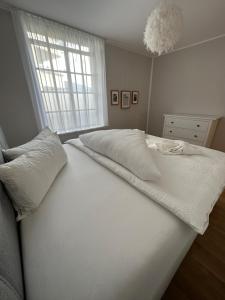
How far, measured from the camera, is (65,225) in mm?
642

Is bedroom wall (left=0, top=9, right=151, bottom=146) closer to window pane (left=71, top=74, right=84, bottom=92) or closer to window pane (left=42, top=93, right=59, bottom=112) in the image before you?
window pane (left=42, top=93, right=59, bottom=112)

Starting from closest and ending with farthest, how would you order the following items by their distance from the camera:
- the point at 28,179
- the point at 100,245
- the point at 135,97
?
1. the point at 100,245
2. the point at 28,179
3. the point at 135,97

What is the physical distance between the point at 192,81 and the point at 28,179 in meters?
3.44

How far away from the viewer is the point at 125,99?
3.11 metres

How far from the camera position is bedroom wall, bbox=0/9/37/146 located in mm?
1660

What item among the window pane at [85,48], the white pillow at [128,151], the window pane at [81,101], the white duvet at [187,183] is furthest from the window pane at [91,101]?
the white duvet at [187,183]

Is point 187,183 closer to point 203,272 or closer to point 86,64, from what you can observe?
point 203,272

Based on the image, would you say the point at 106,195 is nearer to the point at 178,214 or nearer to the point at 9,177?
the point at 178,214

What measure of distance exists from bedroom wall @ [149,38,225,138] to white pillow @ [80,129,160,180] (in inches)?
91.7

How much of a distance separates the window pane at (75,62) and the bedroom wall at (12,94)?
0.73 meters

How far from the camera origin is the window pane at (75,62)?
2.12m

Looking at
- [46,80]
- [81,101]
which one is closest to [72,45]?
[46,80]

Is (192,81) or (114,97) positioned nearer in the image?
(192,81)

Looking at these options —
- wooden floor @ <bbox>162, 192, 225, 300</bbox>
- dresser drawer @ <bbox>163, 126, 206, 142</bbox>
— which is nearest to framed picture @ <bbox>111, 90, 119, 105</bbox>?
dresser drawer @ <bbox>163, 126, 206, 142</bbox>
